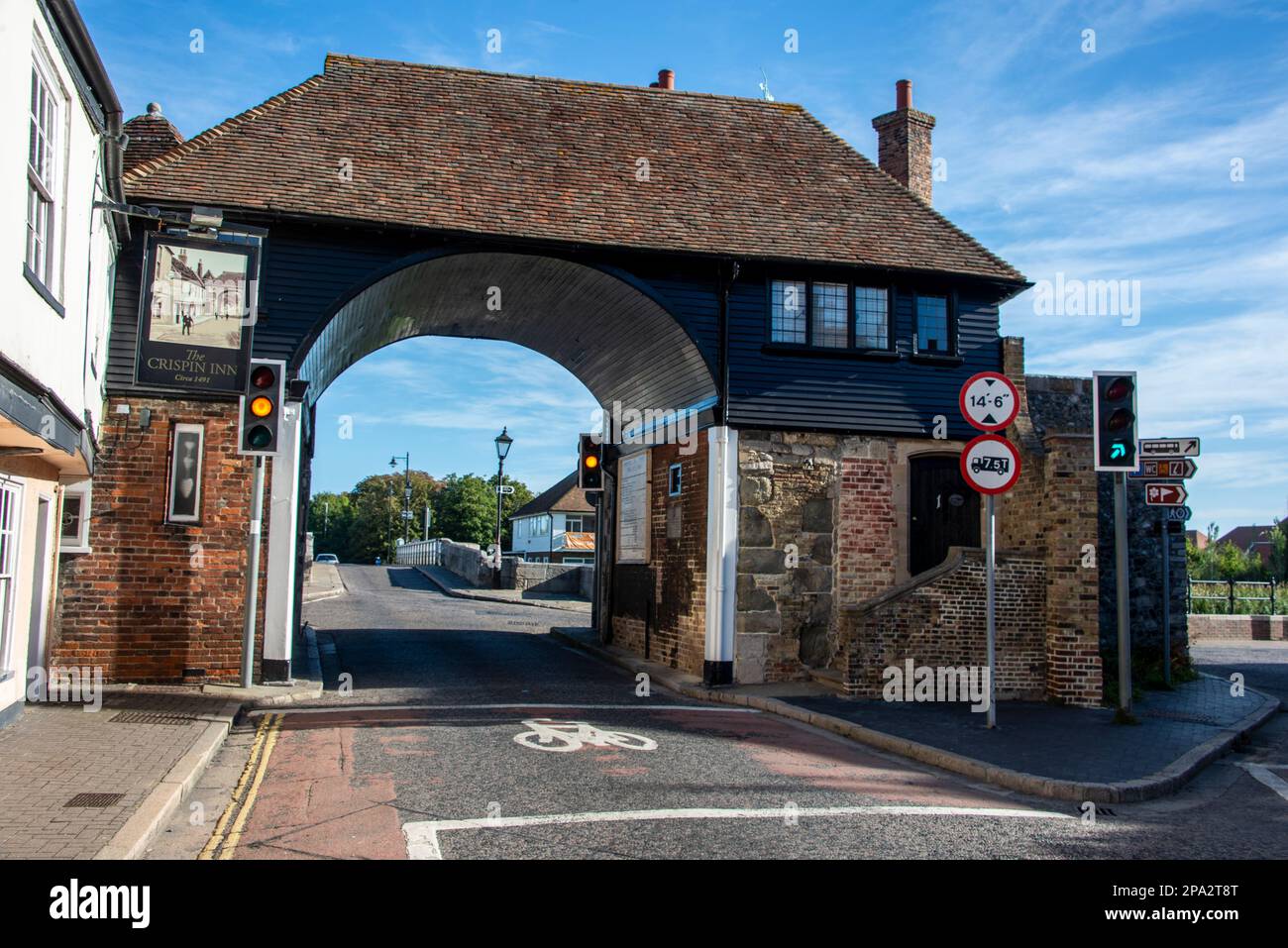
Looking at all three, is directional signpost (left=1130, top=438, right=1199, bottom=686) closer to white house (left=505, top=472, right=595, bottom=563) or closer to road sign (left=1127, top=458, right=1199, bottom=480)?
road sign (left=1127, top=458, right=1199, bottom=480)

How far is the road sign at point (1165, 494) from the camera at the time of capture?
583 inches

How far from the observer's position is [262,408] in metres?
11.9

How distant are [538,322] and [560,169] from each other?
9.24 ft

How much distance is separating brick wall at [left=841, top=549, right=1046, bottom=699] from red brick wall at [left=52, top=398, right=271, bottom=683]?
7.54m

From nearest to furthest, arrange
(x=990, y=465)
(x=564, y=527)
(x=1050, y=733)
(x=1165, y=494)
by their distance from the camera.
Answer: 1. (x=990, y=465)
2. (x=1050, y=733)
3. (x=1165, y=494)
4. (x=564, y=527)

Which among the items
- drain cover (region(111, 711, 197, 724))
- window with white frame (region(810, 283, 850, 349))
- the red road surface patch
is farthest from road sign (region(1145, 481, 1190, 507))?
drain cover (region(111, 711, 197, 724))

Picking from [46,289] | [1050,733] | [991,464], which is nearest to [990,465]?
[991,464]

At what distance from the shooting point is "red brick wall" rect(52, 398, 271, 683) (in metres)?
12.7

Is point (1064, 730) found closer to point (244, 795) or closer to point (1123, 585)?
point (1123, 585)

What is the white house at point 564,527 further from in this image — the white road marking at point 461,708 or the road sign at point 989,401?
the road sign at point 989,401

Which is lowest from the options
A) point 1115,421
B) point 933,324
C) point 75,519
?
point 75,519

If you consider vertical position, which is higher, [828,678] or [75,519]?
[75,519]
